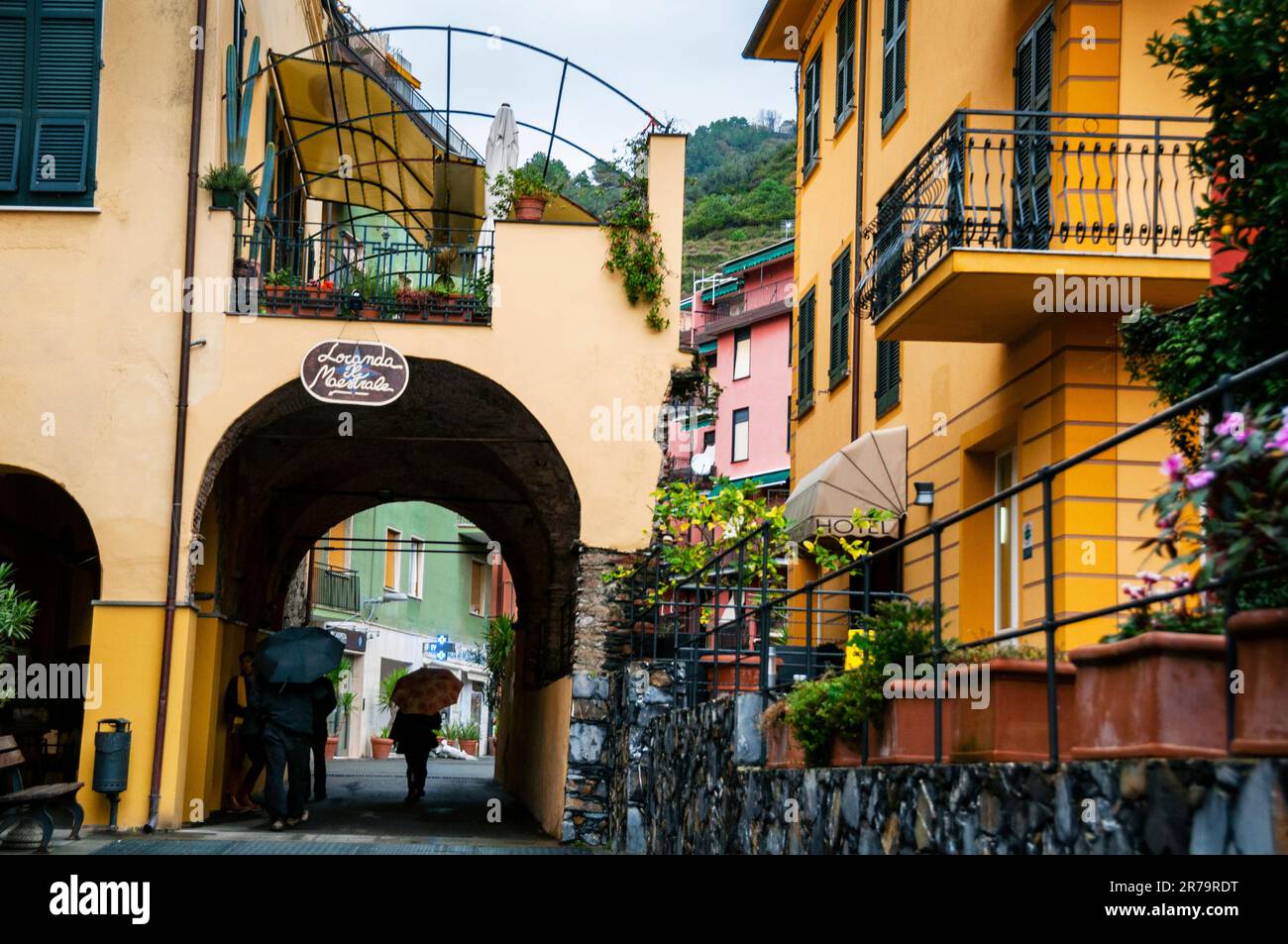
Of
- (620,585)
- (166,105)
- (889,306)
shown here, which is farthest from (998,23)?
(166,105)

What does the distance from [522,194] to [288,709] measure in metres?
5.57

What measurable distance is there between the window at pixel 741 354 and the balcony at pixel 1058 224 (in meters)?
41.8

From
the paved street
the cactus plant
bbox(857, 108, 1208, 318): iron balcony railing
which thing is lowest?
the paved street

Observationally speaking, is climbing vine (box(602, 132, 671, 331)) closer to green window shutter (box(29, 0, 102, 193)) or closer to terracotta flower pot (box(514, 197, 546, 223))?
terracotta flower pot (box(514, 197, 546, 223))

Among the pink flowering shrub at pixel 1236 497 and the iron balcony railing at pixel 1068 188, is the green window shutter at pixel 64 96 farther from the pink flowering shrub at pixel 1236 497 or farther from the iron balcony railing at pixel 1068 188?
the pink flowering shrub at pixel 1236 497

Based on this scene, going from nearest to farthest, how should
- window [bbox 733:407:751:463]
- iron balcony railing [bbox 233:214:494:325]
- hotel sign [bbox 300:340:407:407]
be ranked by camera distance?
hotel sign [bbox 300:340:407:407], iron balcony railing [bbox 233:214:494:325], window [bbox 733:407:751:463]

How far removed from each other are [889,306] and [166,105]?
7276 millimetres

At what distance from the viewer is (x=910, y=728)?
7.34 metres

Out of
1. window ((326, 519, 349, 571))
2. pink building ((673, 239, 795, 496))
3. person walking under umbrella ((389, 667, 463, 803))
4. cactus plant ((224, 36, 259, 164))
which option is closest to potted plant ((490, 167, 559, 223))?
cactus plant ((224, 36, 259, 164))

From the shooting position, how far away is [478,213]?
18.9m

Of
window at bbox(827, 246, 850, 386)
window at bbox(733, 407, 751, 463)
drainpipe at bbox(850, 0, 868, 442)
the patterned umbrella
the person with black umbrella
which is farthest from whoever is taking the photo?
window at bbox(733, 407, 751, 463)

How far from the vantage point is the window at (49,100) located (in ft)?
51.6

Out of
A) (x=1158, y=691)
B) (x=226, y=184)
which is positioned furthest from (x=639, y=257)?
(x=1158, y=691)

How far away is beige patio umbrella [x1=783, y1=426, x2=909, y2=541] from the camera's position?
50.9 ft
